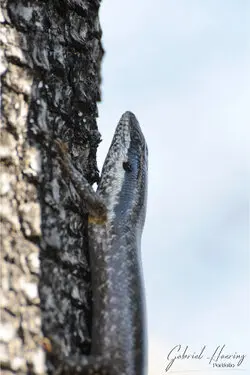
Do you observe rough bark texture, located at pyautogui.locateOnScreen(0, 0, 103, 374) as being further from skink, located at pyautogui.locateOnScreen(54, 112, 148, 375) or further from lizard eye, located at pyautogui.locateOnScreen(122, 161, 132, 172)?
lizard eye, located at pyautogui.locateOnScreen(122, 161, 132, 172)

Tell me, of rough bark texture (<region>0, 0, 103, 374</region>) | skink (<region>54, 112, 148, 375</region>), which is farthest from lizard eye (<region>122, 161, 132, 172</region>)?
Answer: rough bark texture (<region>0, 0, 103, 374</region>)

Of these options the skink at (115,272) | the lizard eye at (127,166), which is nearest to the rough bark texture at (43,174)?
the skink at (115,272)

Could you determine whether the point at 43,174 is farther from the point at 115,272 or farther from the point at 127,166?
the point at 127,166

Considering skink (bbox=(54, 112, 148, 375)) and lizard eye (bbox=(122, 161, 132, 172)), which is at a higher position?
lizard eye (bbox=(122, 161, 132, 172))

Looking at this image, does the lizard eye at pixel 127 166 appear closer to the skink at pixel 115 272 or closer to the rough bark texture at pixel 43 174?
the skink at pixel 115 272

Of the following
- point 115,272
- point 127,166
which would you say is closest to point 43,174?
point 115,272

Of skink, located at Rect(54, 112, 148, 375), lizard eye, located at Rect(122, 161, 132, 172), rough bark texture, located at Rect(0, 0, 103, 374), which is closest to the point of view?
rough bark texture, located at Rect(0, 0, 103, 374)

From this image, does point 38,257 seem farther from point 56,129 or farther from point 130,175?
point 130,175
